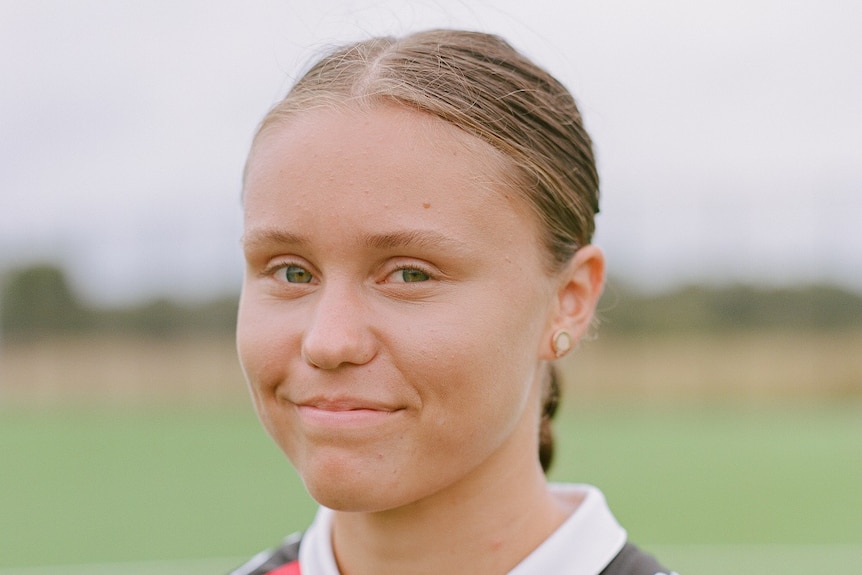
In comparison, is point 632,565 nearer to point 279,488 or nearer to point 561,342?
point 561,342

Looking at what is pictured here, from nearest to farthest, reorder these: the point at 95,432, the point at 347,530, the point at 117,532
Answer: the point at 347,530 < the point at 117,532 < the point at 95,432

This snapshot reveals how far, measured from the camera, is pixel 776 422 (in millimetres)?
15172

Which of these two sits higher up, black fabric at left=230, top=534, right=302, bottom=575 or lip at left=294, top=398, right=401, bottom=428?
lip at left=294, top=398, right=401, bottom=428

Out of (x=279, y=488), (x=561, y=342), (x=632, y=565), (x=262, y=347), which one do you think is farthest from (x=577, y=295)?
(x=279, y=488)

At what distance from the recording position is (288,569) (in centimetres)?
246

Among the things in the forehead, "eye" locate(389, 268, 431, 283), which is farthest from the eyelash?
the forehead

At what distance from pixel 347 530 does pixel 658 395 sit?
15070mm

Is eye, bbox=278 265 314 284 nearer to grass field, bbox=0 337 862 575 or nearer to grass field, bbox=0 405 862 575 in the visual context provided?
grass field, bbox=0 337 862 575

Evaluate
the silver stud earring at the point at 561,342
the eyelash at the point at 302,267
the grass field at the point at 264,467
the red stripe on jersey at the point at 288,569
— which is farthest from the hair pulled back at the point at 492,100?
the grass field at the point at 264,467

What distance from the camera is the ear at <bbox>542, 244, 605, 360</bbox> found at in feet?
7.25

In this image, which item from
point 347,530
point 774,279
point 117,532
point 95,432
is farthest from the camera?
point 774,279

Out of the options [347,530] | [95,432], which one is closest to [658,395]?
[95,432]

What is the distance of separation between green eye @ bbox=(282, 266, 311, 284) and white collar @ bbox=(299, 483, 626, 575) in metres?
0.61

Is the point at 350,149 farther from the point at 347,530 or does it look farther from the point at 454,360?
the point at 347,530
